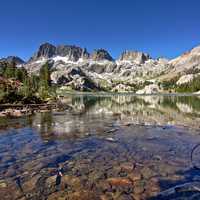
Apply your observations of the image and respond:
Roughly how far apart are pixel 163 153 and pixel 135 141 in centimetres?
454

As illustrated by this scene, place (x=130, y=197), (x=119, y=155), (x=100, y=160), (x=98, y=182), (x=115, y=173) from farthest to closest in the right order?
(x=119, y=155), (x=100, y=160), (x=115, y=173), (x=98, y=182), (x=130, y=197)

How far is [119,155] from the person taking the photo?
17406 millimetres

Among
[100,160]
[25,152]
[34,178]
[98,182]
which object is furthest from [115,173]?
[25,152]

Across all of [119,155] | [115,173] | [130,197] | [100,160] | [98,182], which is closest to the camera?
[130,197]

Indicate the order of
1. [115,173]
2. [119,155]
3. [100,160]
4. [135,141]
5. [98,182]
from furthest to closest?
1. [135,141]
2. [119,155]
3. [100,160]
4. [115,173]
5. [98,182]

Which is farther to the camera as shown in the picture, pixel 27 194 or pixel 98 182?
pixel 98 182

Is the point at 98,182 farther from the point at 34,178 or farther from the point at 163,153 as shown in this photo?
the point at 163,153

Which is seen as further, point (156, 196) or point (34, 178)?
point (34, 178)

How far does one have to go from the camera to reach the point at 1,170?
1411cm

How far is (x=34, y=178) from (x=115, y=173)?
4.77 metres

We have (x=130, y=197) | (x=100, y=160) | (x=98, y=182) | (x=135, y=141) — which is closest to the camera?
(x=130, y=197)

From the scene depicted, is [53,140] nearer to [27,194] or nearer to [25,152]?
[25,152]

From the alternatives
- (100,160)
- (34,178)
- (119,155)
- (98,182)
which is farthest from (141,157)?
(34,178)

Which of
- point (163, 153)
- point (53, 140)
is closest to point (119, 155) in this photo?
point (163, 153)
